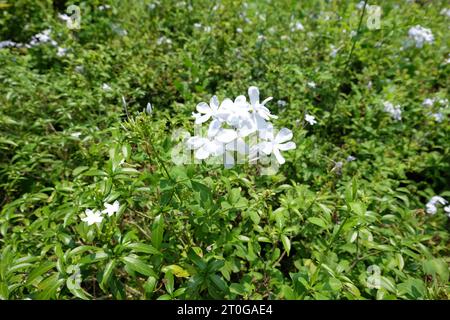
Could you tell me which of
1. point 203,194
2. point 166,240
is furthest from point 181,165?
point 166,240

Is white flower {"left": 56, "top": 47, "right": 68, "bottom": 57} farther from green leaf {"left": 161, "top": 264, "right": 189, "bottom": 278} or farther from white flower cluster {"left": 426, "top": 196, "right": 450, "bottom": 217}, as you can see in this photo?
white flower cluster {"left": 426, "top": 196, "right": 450, "bottom": 217}

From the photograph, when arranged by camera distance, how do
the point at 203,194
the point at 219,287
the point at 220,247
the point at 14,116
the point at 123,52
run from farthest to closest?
the point at 123,52
the point at 14,116
the point at 220,247
the point at 219,287
the point at 203,194

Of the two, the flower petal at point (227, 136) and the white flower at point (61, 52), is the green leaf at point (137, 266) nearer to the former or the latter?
the flower petal at point (227, 136)

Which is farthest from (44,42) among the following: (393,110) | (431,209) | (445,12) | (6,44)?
(445,12)

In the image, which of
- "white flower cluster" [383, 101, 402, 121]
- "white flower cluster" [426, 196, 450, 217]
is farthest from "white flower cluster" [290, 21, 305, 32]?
"white flower cluster" [426, 196, 450, 217]

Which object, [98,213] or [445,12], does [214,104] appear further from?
[445,12]

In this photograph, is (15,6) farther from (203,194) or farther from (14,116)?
(203,194)
